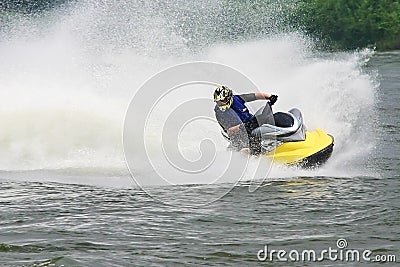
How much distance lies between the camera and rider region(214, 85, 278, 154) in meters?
10.6

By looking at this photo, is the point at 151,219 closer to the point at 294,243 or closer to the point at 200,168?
the point at 294,243

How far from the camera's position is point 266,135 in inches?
419

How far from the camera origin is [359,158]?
1184 cm

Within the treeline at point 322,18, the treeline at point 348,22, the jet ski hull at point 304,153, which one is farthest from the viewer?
the treeline at point 348,22

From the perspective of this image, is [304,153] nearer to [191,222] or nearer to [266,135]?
[266,135]

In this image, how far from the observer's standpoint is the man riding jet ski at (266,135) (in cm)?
1057

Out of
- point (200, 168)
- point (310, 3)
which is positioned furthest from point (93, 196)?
point (310, 3)

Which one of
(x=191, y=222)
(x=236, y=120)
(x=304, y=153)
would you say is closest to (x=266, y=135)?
(x=236, y=120)

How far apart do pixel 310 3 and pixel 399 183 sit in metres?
31.6

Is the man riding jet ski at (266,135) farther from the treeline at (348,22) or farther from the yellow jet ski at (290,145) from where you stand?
the treeline at (348,22)

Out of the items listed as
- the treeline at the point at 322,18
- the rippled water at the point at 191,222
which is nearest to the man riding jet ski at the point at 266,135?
the rippled water at the point at 191,222

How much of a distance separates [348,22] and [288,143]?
103 ft

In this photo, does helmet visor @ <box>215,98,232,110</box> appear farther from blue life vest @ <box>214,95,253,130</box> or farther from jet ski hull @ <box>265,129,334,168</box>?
jet ski hull @ <box>265,129,334,168</box>

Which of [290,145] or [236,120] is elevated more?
[236,120]
